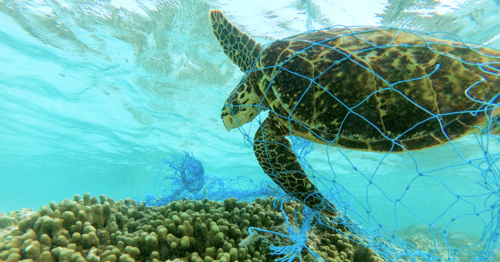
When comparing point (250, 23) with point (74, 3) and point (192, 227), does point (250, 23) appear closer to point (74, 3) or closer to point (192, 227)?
point (74, 3)

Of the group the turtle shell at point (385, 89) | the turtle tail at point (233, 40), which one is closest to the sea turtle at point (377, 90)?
the turtle shell at point (385, 89)

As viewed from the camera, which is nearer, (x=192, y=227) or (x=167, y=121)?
(x=192, y=227)

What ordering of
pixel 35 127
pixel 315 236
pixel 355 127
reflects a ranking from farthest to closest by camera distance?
1. pixel 35 127
2. pixel 315 236
3. pixel 355 127

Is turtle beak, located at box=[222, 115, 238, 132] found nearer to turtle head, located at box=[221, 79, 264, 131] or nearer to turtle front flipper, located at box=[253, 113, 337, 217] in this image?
turtle head, located at box=[221, 79, 264, 131]

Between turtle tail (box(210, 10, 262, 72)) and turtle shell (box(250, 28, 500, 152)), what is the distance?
1743 mm

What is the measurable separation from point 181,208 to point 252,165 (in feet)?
67.8

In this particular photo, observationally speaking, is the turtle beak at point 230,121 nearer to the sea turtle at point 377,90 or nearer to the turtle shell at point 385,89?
the sea turtle at point 377,90

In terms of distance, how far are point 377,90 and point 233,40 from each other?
3.11 metres

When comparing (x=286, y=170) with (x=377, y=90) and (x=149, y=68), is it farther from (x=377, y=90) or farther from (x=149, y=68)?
(x=149, y=68)

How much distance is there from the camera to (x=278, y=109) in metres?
2.76

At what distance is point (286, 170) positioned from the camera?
290 cm

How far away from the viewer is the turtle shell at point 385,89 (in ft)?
6.95

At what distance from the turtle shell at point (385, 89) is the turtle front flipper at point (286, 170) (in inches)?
20.4

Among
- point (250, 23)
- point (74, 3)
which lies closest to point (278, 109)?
point (250, 23)
